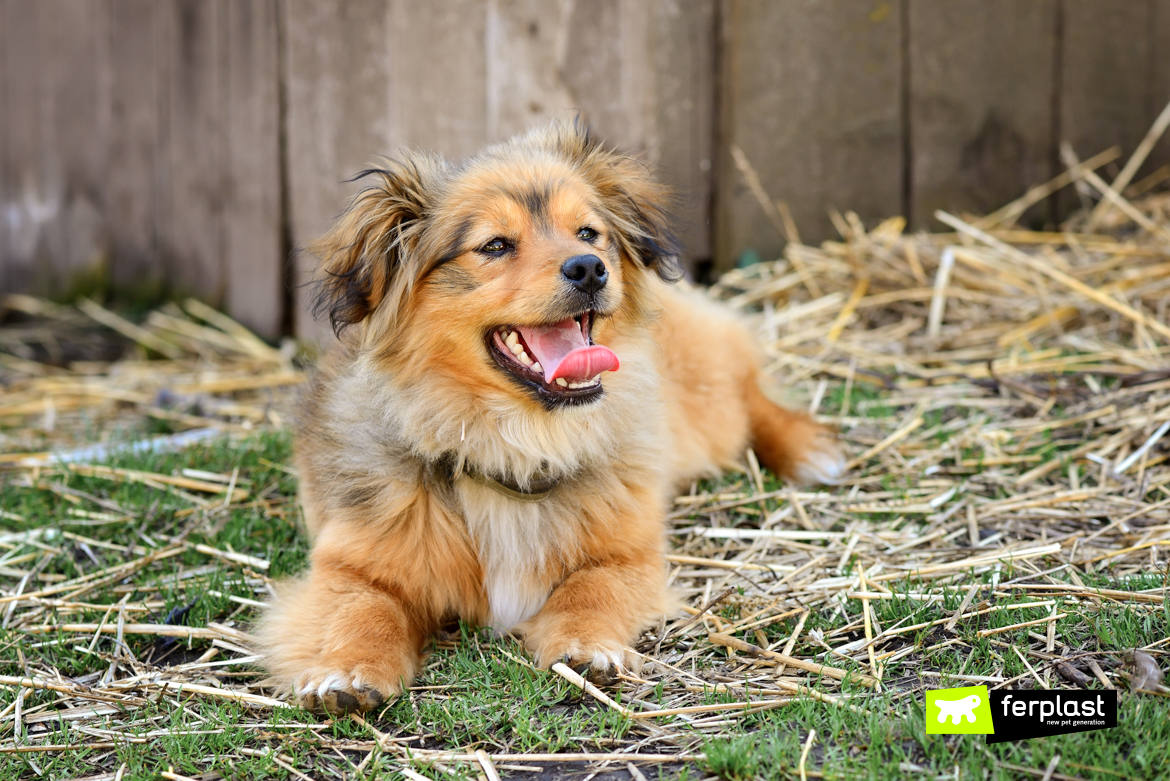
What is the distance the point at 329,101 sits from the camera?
5.90m

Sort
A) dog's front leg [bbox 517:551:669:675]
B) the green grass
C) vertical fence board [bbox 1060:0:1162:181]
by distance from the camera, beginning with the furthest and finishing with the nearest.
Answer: vertical fence board [bbox 1060:0:1162:181] < dog's front leg [bbox 517:551:669:675] < the green grass

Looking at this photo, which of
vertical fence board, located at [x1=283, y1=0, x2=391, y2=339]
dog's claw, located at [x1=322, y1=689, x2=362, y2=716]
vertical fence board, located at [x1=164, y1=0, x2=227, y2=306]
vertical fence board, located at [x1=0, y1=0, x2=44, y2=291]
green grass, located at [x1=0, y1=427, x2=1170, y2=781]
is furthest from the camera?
vertical fence board, located at [x1=0, y1=0, x2=44, y2=291]

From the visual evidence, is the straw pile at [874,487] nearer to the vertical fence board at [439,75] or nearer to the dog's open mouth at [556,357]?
the dog's open mouth at [556,357]

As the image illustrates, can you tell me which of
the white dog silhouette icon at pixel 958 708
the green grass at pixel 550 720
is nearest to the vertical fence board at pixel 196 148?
the green grass at pixel 550 720

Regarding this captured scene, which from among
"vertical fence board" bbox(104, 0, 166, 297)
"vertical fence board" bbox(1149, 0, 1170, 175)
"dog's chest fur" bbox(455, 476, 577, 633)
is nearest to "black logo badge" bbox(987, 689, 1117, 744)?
"dog's chest fur" bbox(455, 476, 577, 633)

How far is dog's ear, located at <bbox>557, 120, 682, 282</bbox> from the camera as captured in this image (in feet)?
11.0

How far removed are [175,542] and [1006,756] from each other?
2.86m

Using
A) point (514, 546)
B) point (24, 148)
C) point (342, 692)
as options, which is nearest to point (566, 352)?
point (514, 546)

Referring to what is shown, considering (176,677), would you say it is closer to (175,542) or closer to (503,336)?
(175,542)

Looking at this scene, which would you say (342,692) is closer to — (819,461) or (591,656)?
(591,656)

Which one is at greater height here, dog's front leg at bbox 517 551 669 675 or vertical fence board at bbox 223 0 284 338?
vertical fence board at bbox 223 0 284 338

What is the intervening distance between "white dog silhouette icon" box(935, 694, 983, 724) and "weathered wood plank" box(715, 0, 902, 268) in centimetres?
426

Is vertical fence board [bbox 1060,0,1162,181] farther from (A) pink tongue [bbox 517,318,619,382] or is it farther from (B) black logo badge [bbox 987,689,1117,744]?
(B) black logo badge [bbox 987,689,1117,744]

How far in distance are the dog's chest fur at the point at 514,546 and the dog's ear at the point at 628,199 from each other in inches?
38.3
